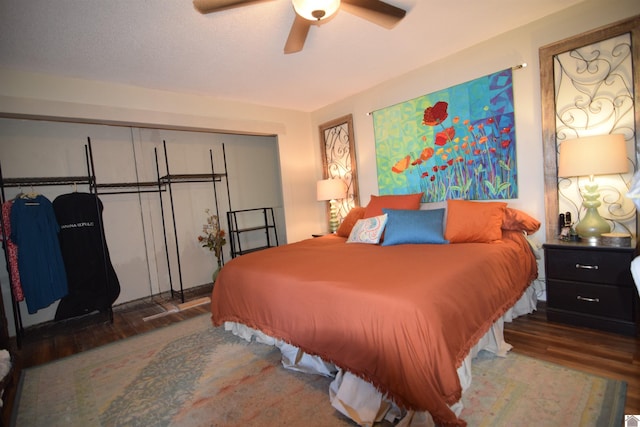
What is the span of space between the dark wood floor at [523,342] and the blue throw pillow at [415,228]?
87 cm

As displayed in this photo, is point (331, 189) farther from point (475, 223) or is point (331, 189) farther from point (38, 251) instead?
point (38, 251)

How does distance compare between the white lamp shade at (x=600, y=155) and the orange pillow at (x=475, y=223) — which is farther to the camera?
the orange pillow at (x=475, y=223)

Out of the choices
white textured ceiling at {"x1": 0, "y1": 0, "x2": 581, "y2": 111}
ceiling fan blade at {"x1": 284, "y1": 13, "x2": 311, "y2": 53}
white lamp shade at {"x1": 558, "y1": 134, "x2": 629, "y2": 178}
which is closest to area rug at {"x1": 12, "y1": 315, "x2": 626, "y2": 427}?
white lamp shade at {"x1": 558, "y1": 134, "x2": 629, "y2": 178}

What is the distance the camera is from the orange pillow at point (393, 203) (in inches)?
128

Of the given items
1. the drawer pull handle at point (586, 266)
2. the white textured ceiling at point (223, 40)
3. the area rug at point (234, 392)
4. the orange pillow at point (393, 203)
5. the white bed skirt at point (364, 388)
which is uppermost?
the white textured ceiling at point (223, 40)

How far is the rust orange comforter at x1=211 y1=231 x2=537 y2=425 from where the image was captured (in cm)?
135

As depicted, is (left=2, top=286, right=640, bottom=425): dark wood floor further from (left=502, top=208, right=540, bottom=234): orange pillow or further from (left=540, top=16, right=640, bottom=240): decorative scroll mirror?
(left=540, top=16, right=640, bottom=240): decorative scroll mirror

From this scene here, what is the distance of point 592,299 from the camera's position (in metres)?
2.14

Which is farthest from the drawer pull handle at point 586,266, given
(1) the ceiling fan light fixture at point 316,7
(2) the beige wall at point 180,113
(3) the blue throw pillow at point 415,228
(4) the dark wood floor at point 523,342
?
(2) the beige wall at point 180,113

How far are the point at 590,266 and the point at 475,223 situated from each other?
0.77 m

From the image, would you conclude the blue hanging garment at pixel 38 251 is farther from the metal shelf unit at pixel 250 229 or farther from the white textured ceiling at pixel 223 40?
the metal shelf unit at pixel 250 229

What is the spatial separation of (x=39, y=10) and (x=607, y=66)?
387 cm

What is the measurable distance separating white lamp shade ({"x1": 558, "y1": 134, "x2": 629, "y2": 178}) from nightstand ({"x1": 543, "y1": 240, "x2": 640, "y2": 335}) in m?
0.52

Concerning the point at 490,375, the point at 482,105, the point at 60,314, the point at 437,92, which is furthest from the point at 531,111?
the point at 60,314
